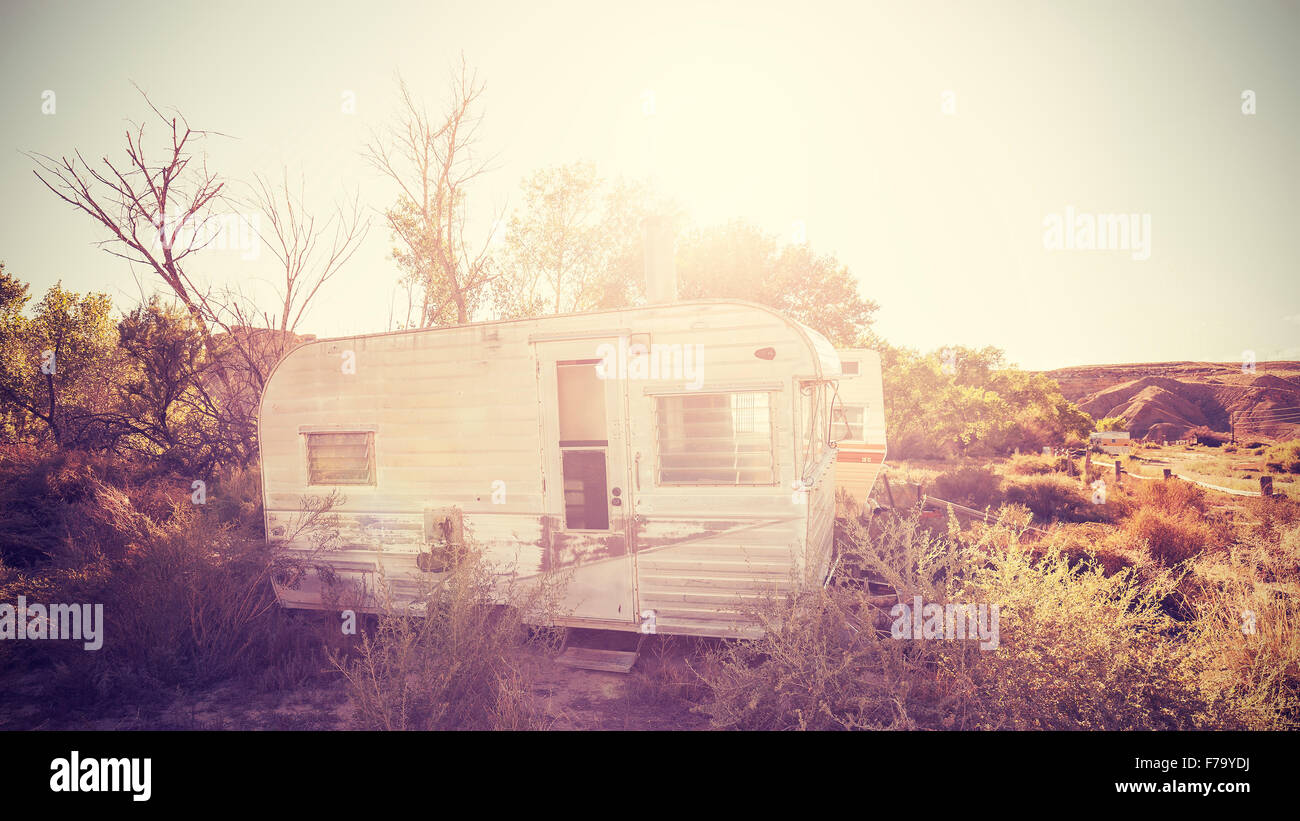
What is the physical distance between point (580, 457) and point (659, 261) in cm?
273

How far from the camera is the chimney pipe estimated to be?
22.5 feet

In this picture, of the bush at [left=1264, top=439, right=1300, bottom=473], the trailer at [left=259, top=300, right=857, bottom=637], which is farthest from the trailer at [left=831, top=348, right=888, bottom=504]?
the bush at [left=1264, top=439, right=1300, bottom=473]

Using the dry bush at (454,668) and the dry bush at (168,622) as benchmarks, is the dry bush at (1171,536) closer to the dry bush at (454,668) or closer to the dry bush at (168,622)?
the dry bush at (454,668)

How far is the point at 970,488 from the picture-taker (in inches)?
548

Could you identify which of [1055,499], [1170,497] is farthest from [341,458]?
[1055,499]

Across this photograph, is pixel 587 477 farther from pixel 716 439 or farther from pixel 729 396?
pixel 729 396

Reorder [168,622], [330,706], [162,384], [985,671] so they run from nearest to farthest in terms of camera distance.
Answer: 1. [985,671]
2. [330,706]
3. [168,622]
4. [162,384]

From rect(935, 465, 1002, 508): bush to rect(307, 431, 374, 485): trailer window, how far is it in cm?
1231

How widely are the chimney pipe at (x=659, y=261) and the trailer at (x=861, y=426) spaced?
472cm

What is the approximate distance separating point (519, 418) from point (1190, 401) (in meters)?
48.4

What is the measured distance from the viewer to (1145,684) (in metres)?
3.62
